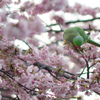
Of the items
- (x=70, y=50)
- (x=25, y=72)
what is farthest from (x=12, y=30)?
(x=70, y=50)

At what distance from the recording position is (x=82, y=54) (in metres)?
1.62

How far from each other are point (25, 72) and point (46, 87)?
0.92 feet

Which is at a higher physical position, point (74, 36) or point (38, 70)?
point (74, 36)

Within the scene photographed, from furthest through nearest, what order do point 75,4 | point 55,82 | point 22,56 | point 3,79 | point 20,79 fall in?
point 75,4, point 22,56, point 3,79, point 55,82, point 20,79

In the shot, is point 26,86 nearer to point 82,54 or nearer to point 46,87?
point 46,87

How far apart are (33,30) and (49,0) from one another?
3.00ft

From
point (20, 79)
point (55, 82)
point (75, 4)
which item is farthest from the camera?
point (75, 4)

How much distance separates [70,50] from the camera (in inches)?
65.2

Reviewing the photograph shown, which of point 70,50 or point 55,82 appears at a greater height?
point 70,50

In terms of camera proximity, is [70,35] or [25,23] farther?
[70,35]

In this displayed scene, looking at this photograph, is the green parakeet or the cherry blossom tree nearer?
the cherry blossom tree

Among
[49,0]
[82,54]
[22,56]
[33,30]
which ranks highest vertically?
[49,0]

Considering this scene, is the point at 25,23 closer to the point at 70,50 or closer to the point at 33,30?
the point at 33,30

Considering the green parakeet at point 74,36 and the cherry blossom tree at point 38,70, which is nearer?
the cherry blossom tree at point 38,70
